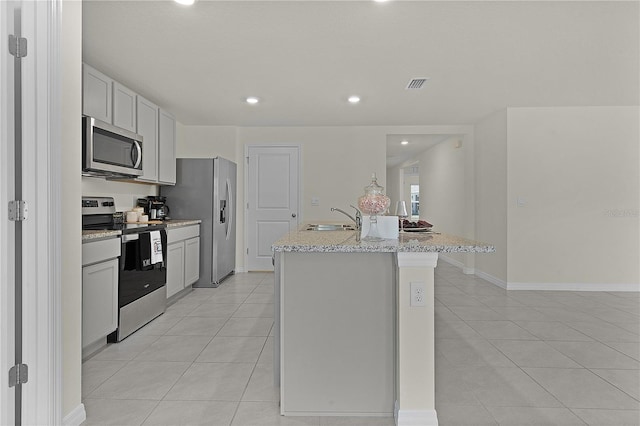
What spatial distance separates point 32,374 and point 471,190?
5.62m

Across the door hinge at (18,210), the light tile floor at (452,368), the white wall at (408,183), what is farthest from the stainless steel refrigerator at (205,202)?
the white wall at (408,183)

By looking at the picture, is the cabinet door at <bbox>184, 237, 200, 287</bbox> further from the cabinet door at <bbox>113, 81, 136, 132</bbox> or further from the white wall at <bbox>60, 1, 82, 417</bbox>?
the white wall at <bbox>60, 1, 82, 417</bbox>

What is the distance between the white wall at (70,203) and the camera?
70.4 inches

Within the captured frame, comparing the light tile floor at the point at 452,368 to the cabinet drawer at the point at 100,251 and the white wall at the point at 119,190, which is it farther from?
the white wall at the point at 119,190

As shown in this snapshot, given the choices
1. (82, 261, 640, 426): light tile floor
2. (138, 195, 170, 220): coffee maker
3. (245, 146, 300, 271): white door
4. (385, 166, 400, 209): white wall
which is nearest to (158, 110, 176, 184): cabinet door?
(138, 195, 170, 220): coffee maker

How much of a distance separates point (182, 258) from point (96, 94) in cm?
191

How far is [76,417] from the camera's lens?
1.84 m

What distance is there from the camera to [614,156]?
470 cm

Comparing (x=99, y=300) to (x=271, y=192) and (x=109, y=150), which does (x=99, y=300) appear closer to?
(x=109, y=150)

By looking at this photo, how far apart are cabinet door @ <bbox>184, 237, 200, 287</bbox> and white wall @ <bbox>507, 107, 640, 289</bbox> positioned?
3.94 m

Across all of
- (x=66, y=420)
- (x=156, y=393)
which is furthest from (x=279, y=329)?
(x=66, y=420)

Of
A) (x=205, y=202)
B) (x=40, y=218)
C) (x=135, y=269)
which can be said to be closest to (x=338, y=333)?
(x=40, y=218)

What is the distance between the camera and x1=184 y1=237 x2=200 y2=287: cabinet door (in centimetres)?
443

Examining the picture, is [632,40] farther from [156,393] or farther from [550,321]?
[156,393]
